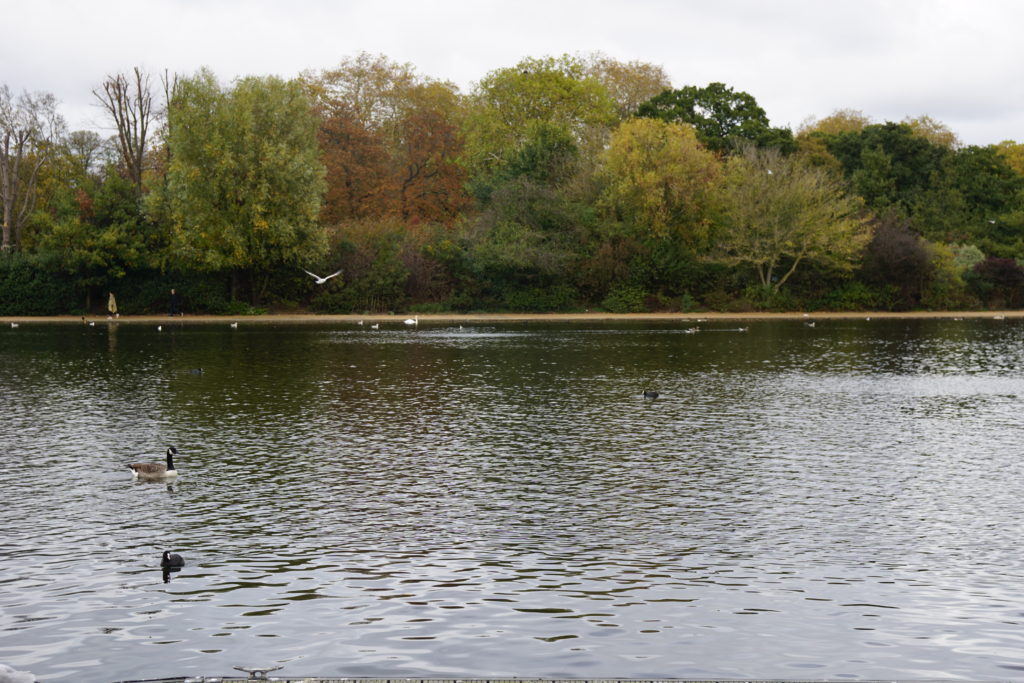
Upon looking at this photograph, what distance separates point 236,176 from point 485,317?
18712mm

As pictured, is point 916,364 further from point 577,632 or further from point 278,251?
point 278,251

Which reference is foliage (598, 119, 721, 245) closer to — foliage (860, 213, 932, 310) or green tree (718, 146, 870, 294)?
green tree (718, 146, 870, 294)

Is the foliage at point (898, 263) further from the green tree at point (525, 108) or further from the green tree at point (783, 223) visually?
the green tree at point (525, 108)

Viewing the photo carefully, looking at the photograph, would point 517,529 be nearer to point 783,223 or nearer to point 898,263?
point 783,223

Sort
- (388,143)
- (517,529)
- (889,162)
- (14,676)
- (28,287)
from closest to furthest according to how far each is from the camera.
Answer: (14,676), (517,529), (28,287), (889,162), (388,143)

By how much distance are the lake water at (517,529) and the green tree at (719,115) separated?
182 feet

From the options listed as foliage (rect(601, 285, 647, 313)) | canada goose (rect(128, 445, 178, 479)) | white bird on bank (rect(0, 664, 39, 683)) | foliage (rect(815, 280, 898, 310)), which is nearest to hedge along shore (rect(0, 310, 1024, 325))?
foliage (rect(601, 285, 647, 313))

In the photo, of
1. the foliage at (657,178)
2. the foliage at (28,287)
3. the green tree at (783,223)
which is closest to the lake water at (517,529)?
the green tree at (783,223)

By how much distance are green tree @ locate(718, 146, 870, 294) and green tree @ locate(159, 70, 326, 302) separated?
1167 inches

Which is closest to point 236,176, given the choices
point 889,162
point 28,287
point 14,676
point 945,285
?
point 28,287

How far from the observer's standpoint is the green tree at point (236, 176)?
221 feet

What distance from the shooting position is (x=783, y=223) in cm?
7419

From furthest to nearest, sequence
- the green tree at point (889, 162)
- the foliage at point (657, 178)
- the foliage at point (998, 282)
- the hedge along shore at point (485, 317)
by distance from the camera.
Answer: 1. the green tree at point (889, 162)
2. the foliage at point (998, 282)
3. the foliage at point (657, 178)
4. the hedge along shore at point (485, 317)

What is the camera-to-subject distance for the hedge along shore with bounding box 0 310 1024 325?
223 ft
